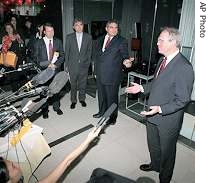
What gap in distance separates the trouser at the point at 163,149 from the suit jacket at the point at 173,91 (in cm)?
11

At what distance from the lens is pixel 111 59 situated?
3.45 metres

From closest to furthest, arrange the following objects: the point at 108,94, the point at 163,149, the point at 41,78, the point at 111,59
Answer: the point at 41,78, the point at 163,149, the point at 111,59, the point at 108,94

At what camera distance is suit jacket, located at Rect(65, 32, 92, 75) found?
13.0 feet

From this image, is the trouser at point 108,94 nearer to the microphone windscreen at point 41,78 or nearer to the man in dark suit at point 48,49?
the man in dark suit at point 48,49

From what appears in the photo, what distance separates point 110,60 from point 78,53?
0.81 metres

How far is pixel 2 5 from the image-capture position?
17.2 feet

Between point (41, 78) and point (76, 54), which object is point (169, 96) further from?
point (76, 54)

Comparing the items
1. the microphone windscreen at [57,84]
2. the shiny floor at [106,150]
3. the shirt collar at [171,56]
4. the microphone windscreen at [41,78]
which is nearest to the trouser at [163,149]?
the shiny floor at [106,150]

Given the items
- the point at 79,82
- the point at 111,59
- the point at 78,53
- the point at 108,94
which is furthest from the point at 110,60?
the point at 79,82

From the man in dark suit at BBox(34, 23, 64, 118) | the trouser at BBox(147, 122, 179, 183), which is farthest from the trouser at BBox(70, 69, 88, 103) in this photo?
the trouser at BBox(147, 122, 179, 183)

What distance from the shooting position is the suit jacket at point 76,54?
13.0 feet

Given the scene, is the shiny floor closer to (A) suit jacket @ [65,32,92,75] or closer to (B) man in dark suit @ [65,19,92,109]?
(B) man in dark suit @ [65,19,92,109]

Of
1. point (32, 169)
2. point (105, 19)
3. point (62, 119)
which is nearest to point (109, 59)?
point (62, 119)

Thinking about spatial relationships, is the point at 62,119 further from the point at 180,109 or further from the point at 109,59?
the point at 180,109
